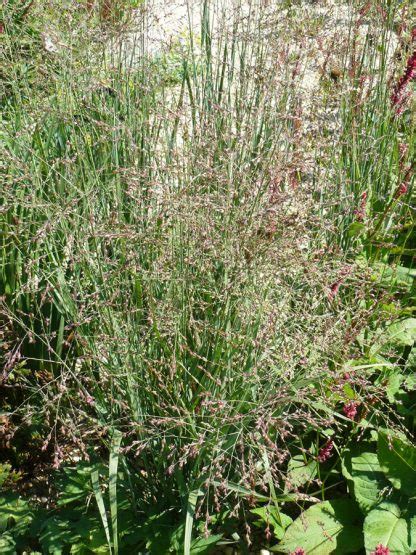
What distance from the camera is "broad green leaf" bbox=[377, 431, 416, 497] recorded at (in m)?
2.37

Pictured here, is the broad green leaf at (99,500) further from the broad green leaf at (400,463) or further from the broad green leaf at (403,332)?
the broad green leaf at (403,332)

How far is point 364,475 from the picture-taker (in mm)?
2479

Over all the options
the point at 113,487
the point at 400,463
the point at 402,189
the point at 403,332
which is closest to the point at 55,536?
the point at 113,487

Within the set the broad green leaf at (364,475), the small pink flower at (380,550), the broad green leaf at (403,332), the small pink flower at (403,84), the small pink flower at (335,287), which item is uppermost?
the small pink flower at (403,84)

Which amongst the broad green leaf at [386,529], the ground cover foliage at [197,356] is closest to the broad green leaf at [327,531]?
the ground cover foliage at [197,356]

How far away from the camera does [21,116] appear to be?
3.10 metres

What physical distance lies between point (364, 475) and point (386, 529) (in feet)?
0.71

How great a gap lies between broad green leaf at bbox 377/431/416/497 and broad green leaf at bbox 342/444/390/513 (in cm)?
6

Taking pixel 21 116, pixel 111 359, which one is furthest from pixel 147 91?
pixel 111 359

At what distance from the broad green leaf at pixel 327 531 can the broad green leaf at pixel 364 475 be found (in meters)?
0.07

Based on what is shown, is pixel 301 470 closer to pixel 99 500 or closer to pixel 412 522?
pixel 412 522

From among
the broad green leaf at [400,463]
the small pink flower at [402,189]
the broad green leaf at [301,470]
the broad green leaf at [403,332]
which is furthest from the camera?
the small pink flower at [402,189]

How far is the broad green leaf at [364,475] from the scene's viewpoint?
7.91 ft

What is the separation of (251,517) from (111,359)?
0.75 metres
